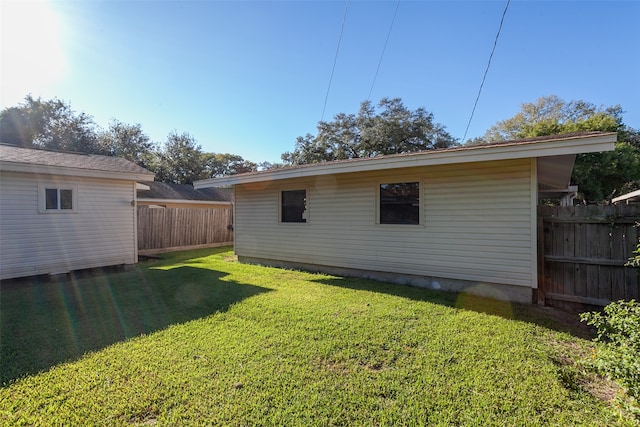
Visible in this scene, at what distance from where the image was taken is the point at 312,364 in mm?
2988

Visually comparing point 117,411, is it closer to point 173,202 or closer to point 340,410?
point 340,410

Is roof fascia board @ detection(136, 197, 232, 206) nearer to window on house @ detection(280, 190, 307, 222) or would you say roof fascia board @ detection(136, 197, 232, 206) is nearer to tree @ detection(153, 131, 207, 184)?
window on house @ detection(280, 190, 307, 222)

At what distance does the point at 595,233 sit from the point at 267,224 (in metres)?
6.89

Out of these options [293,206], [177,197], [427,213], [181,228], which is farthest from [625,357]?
[177,197]

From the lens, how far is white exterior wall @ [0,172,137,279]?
6.67m

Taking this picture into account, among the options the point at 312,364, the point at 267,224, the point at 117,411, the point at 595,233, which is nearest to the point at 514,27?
the point at 595,233

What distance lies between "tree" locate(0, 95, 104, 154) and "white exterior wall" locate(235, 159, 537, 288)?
86.2ft

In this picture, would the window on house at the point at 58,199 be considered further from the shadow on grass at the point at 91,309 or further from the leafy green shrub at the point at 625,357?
the leafy green shrub at the point at 625,357

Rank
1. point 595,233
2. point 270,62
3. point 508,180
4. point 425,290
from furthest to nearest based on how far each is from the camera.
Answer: point 270,62
point 425,290
point 508,180
point 595,233

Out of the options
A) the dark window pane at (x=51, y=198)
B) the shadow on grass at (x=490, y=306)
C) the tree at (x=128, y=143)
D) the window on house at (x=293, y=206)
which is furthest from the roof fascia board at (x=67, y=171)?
the tree at (x=128, y=143)

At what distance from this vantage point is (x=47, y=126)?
25.1 m

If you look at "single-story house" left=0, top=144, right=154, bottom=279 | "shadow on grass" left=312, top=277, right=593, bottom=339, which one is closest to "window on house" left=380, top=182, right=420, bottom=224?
"shadow on grass" left=312, top=277, right=593, bottom=339

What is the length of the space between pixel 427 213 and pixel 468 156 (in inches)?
53.1

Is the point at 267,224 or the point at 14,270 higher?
the point at 267,224
